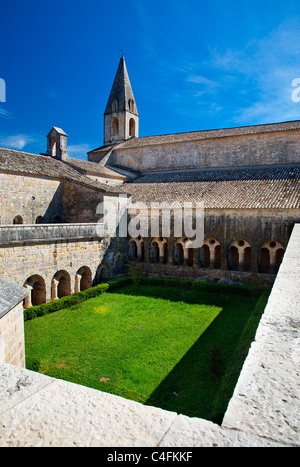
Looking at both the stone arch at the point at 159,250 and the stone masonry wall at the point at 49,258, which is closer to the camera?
the stone masonry wall at the point at 49,258

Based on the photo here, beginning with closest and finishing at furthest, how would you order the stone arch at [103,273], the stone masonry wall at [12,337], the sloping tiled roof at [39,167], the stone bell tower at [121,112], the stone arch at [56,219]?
the stone masonry wall at [12,337] < the sloping tiled roof at [39,167] < the stone arch at [103,273] < the stone arch at [56,219] < the stone bell tower at [121,112]

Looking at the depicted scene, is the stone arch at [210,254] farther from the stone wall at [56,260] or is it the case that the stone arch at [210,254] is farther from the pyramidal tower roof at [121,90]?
the pyramidal tower roof at [121,90]

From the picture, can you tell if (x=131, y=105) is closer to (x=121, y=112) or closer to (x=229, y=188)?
(x=121, y=112)

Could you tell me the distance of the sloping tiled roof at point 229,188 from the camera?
15461 millimetres

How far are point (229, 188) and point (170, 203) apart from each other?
3551 mm

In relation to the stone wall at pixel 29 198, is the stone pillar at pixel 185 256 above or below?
below

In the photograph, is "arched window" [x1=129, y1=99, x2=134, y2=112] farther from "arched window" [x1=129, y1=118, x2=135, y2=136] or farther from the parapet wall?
the parapet wall

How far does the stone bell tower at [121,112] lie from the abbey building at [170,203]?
7441 mm

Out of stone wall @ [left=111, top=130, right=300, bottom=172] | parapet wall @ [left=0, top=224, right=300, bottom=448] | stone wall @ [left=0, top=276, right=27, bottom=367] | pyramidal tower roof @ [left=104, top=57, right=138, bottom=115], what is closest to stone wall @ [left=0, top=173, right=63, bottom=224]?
stone wall @ [left=0, top=276, right=27, bottom=367]

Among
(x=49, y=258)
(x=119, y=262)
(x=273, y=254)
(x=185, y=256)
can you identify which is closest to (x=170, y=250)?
(x=185, y=256)

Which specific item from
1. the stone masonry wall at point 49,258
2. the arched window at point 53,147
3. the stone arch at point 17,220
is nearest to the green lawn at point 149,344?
the stone masonry wall at point 49,258

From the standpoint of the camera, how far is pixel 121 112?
93.4 feet

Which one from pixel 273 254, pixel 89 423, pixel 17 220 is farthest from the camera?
pixel 17 220
